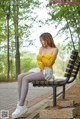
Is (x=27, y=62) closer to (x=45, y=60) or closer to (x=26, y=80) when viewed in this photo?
(x=45, y=60)

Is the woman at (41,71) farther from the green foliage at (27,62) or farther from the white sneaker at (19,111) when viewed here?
the green foliage at (27,62)

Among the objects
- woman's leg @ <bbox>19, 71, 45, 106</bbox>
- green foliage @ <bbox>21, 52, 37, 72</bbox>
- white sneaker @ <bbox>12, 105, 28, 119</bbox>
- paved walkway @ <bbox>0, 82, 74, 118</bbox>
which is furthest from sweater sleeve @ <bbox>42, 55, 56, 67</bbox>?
green foliage @ <bbox>21, 52, 37, 72</bbox>

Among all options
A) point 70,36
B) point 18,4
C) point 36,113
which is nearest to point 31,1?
point 18,4

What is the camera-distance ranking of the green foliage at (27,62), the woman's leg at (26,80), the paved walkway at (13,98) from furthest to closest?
the green foliage at (27,62), the paved walkway at (13,98), the woman's leg at (26,80)

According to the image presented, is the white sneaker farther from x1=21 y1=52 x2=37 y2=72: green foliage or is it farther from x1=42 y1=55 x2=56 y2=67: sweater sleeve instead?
x1=21 y1=52 x2=37 y2=72: green foliage

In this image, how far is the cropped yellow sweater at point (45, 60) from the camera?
691 cm

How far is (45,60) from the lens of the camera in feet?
22.7

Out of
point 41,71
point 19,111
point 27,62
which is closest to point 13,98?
point 41,71

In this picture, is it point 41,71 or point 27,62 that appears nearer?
point 41,71

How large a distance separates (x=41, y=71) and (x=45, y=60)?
203 millimetres

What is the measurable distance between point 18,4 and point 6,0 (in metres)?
1.37

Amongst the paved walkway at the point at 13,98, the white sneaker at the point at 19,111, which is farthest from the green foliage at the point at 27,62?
the white sneaker at the point at 19,111

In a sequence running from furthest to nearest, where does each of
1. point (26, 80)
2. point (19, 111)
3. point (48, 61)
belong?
1. point (48, 61)
2. point (26, 80)
3. point (19, 111)

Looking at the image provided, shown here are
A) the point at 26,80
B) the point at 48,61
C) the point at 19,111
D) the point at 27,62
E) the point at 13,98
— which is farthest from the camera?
the point at 27,62
